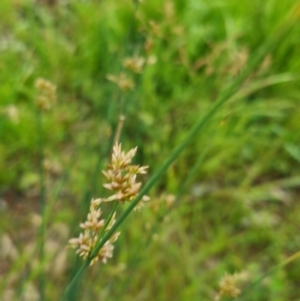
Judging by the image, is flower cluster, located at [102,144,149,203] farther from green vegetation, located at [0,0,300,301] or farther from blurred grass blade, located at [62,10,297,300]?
green vegetation, located at [0,0,300,301]

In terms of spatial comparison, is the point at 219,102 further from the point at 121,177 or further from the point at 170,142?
the point at 170,142

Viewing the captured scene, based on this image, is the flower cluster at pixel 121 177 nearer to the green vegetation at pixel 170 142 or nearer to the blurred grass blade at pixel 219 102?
the blurred grass blade at pixel 219 102

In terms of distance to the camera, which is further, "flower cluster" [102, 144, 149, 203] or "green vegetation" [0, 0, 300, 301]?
"green vegetation" [0, 0, 300, 301]

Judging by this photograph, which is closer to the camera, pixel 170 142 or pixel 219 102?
pixel 219 102

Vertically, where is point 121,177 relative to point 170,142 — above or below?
below

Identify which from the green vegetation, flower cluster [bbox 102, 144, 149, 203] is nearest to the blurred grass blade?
flower cluster [bbox 102, 144, 149, 203]

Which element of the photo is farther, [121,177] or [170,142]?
[170,142]

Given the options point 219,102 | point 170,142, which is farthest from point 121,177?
point 170,142

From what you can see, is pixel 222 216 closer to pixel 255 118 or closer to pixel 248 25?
pixel 255 118
